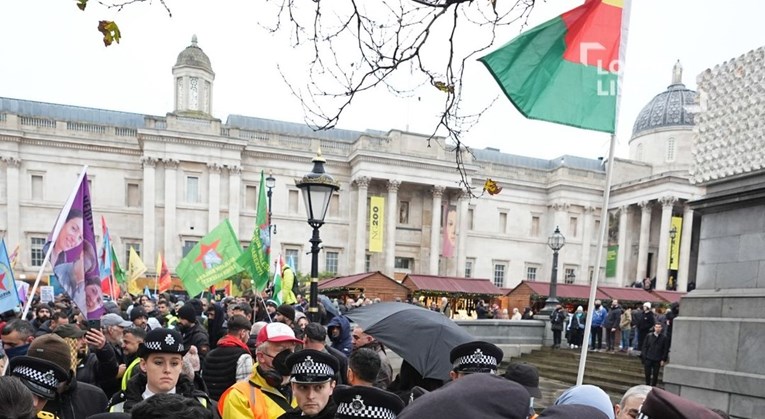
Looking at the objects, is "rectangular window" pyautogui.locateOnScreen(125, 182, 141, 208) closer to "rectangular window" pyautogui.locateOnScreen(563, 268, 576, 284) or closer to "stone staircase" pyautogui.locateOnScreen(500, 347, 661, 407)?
"stone staircase" pyautogui.locateOnScreen(500, 347, 661, 407)

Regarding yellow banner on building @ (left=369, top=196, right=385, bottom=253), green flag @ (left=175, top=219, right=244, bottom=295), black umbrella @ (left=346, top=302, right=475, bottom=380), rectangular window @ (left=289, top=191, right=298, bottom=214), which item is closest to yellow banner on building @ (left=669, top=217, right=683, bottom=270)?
yellow banner on building @ (left=369, top=196, right=385, bottom=253)

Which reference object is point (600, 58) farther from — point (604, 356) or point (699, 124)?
point (604, 356)

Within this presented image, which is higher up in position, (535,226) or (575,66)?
(575,66)

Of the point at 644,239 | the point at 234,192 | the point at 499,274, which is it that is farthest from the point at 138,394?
the point at 644,239

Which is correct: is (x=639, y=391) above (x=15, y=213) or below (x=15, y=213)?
above

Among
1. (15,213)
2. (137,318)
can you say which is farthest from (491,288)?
(15,213)

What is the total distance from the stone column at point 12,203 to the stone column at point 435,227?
32685 mm

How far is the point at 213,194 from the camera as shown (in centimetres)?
3997

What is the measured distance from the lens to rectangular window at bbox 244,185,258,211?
1651 inches

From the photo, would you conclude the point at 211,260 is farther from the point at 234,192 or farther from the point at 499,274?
the point at 499,274

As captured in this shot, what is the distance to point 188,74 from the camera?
42156 millimetres

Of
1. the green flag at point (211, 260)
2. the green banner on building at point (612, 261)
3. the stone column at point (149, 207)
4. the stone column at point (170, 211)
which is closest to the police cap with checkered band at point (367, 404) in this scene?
the green flag at point (211, 260)

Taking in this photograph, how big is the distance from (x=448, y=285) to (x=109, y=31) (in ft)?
90.0

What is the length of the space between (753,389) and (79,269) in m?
8.74
